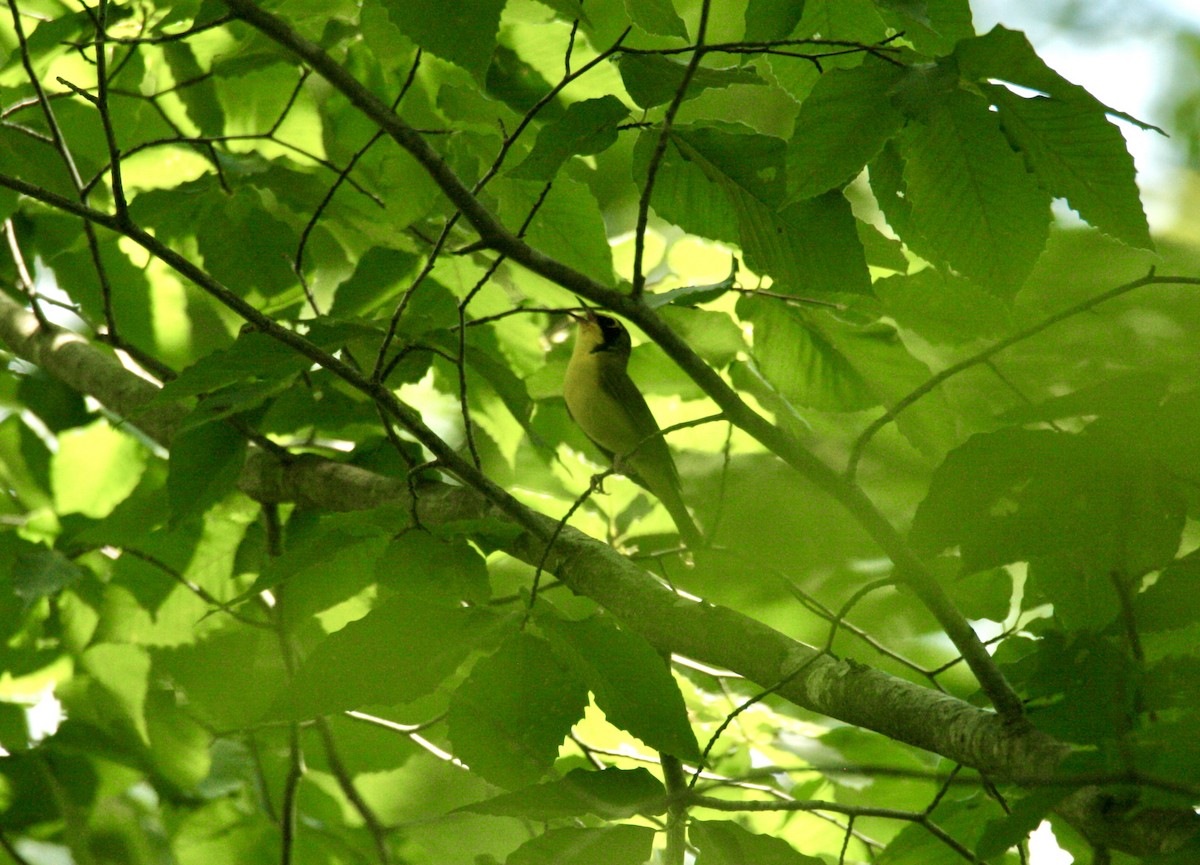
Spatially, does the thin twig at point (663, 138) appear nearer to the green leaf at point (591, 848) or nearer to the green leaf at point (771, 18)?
the green leaf at point (771, 18)

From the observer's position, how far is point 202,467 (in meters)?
2.52

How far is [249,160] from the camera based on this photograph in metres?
3.07

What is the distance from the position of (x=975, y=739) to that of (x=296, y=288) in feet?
7.96

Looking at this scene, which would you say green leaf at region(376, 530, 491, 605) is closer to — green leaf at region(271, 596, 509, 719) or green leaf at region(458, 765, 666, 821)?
green leaf at region(271, 596, 509, 719)

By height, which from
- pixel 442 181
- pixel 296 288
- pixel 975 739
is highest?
pixel 296 288

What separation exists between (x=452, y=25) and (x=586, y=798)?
1.26 metres

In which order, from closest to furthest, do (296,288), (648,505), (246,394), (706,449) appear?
(246,394) < (296,288) < (706,449) < (648,505)

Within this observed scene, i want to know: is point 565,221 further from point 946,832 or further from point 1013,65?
point 946,832

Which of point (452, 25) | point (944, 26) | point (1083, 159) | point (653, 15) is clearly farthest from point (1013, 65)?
point (452, 25)

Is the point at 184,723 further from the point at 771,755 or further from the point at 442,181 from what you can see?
the point at 442,181

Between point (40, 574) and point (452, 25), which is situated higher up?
point (452, 25)

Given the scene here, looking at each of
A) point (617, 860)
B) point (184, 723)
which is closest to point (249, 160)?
point (184, 723)

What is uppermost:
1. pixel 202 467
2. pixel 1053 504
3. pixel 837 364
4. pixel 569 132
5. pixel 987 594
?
pixel 837 364

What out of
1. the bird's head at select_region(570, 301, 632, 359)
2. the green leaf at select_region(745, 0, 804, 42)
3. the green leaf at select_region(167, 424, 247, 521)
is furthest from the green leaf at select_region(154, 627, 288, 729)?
the bird's head at select_region(570, 301, 632, 359)
